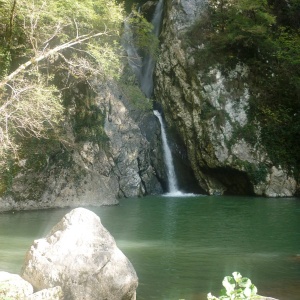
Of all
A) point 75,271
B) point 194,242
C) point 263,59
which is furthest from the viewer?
point 263,59

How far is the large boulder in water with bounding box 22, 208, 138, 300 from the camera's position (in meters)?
5.63

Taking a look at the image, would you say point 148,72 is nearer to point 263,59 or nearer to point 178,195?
point 263,59

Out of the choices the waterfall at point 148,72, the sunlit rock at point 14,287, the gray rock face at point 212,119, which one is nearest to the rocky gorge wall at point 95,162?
the gray rock face at point 212,119

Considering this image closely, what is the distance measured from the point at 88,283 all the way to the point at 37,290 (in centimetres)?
66

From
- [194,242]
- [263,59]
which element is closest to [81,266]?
[194,242]

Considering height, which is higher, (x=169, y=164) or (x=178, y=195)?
(x=169, y=164)

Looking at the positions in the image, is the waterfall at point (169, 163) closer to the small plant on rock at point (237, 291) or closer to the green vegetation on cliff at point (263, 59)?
the green vegetation on cliff at point (263, 59)

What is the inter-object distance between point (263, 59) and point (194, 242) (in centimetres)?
1480

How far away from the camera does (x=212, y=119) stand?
21.7 meters

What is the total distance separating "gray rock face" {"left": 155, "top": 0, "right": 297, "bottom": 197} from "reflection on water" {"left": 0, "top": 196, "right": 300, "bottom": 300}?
3.31 metres

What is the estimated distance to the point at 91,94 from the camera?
60.4 feet

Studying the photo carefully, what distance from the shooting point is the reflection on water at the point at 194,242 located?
23.3 ft

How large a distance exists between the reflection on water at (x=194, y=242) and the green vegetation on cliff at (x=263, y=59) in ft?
15.5

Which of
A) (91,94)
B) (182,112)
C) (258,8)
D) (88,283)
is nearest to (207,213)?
(91,94)
